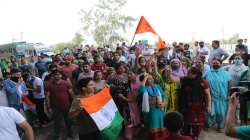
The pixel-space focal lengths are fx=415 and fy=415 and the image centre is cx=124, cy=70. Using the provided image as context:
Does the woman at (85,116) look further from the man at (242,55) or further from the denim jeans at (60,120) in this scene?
the man at (242,55)

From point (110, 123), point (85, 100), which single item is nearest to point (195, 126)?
point (110, 123)

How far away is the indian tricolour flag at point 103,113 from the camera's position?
5777 millimetres

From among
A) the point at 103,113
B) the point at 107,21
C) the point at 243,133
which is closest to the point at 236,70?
the point at 103,113

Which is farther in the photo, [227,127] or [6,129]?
[6,129]

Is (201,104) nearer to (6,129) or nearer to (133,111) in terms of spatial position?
(133,111)

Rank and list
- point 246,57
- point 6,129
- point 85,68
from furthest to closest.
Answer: point 246,57
point 85,68
point 6,129

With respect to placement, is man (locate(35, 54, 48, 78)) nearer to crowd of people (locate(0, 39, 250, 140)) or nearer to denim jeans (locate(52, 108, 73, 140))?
crowd of people (locate(0, 39, 250, 140))

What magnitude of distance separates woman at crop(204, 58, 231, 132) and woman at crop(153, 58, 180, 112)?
3.40ft

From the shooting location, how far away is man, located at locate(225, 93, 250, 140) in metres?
3.29

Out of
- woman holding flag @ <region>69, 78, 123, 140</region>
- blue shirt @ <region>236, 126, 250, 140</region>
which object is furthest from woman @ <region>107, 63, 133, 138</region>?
blue shirt @ <region>236, 126, 250, 140</region>

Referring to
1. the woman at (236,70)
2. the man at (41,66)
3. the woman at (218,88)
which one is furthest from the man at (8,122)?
the man at (41,66)

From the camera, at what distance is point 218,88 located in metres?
9.00

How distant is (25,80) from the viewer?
10.0m

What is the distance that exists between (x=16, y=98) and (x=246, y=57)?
615cm
